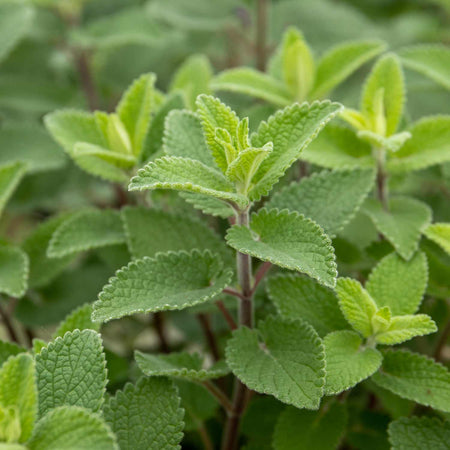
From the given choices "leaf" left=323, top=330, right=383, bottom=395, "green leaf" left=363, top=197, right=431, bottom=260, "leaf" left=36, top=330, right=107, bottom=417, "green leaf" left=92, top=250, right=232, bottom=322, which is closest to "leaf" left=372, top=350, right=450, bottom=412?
"leaf" left=323, top=330, right=383, bottom=395

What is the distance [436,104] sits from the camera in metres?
1.63

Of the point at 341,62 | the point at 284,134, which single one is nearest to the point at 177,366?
the point at 284,134

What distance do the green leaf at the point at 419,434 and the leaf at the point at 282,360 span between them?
0.15m

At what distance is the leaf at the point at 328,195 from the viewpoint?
900 mm

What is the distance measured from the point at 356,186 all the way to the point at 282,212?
6.1 inches

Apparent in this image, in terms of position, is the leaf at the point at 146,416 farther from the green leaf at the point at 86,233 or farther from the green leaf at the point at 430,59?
the green leaf at the point at 430,59

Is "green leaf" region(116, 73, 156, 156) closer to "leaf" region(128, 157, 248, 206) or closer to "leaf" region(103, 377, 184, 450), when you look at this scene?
"leaf" region(128, 157, 248, 206)

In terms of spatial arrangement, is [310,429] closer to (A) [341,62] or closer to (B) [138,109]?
(B) [138,109]

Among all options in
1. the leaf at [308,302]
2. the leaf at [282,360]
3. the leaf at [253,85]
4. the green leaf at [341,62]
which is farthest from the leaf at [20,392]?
the green leaf at [341,62]

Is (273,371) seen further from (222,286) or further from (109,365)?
(109,365)

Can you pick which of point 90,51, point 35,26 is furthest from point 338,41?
point 35,26

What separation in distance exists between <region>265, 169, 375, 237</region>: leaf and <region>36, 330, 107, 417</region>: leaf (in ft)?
1.06

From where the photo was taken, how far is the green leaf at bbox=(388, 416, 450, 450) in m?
0.82

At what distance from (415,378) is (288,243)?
0.25 meters
